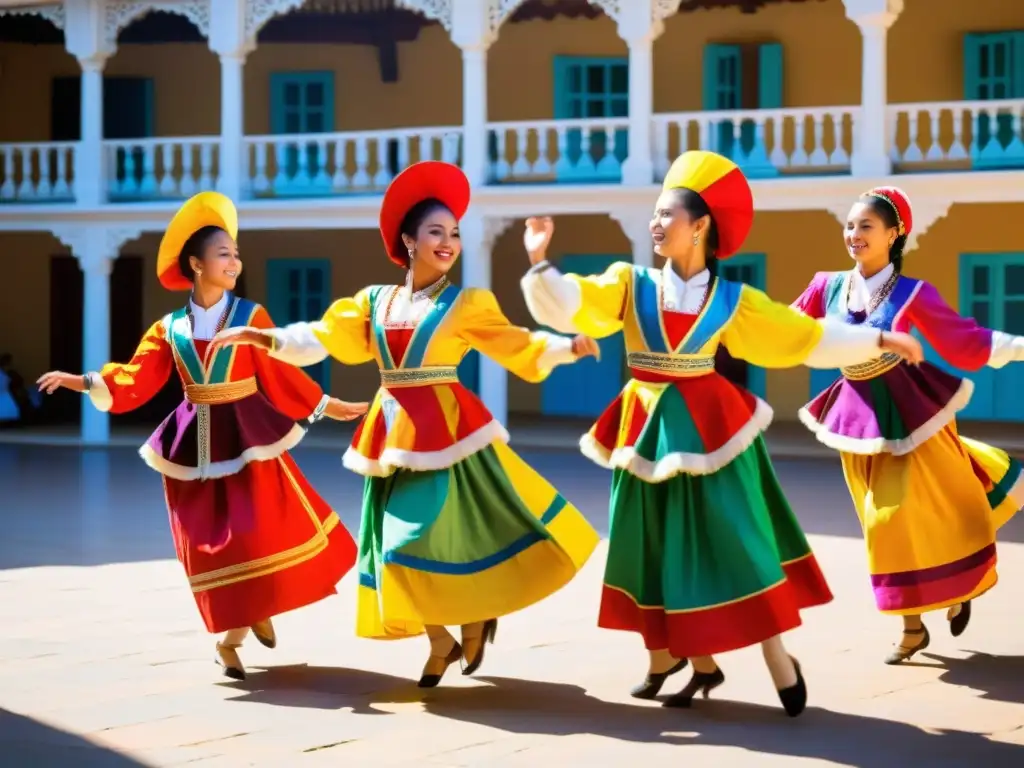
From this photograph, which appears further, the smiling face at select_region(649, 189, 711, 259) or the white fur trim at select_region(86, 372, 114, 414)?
the white fur trim at select_region(86, 372, 114, 414)

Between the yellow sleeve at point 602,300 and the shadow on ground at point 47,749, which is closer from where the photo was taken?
the shadow on ground at point 47,749

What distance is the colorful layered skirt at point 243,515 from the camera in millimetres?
6039

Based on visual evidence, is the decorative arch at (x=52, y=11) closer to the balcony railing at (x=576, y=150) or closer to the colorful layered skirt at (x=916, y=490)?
the balcony railing at (x=576, y=150)

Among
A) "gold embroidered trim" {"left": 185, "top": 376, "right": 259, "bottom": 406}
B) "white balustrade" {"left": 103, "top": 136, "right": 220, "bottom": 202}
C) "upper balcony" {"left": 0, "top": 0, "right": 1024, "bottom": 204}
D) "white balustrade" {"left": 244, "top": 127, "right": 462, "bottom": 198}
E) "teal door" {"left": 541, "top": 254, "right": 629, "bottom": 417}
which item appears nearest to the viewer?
"gold embroidered trim" {"left": 185, "top": 376, "right": 259, "bottom": 406}

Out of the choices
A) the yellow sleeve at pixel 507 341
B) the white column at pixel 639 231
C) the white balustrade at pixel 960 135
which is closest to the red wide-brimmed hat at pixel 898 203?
the yellow sleeve at pixel 507 341

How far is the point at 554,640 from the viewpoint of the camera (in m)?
6.77

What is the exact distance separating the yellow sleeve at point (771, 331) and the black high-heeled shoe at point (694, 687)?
103 cm

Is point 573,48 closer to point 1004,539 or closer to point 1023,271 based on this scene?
point 1023,271

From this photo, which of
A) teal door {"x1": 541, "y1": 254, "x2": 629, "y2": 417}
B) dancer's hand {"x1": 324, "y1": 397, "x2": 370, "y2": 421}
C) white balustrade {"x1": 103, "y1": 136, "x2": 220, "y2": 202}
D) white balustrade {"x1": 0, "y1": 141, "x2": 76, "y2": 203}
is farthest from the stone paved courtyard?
teal door {"x1": 541, "y1": 254, "x2": 629, "y2": 417}

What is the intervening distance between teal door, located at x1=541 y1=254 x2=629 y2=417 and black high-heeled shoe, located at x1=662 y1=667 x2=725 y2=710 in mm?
14422

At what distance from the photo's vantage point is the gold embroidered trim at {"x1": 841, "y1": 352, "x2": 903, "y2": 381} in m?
6.34

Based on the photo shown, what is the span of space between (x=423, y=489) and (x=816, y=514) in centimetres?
608

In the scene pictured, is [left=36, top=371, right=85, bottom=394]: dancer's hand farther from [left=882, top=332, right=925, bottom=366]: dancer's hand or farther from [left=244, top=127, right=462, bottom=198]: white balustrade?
[left=244, top=127, right=462, bottom=198]: white balustrade

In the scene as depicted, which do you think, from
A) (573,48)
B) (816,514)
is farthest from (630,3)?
(816,514)
